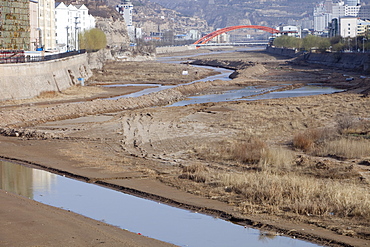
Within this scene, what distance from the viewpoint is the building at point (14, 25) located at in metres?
56.5

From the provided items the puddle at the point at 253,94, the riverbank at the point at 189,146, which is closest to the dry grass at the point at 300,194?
the riverbank at the point at 189,146

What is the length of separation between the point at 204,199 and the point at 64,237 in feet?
16.4

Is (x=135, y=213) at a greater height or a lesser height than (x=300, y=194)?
lesser

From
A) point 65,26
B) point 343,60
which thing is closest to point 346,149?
point 343,60

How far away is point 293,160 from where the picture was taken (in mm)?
21969

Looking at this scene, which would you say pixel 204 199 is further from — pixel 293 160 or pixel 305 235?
pixel 293 160

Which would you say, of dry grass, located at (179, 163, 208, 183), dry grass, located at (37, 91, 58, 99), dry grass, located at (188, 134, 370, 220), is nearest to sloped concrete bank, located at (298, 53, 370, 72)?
dry grass, located at (37, 91, 58, 99)

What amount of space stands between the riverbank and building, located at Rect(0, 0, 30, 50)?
56.7 feet

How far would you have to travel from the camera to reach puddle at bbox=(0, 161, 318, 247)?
13.6m

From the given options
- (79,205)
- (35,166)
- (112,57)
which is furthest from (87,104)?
(112,57)

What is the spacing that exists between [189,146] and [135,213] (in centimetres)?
1059

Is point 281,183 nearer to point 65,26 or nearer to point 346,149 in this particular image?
point 346,149

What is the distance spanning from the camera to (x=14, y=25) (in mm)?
58406

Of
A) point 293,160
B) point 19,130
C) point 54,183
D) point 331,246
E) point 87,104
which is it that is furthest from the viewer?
point 87,104
